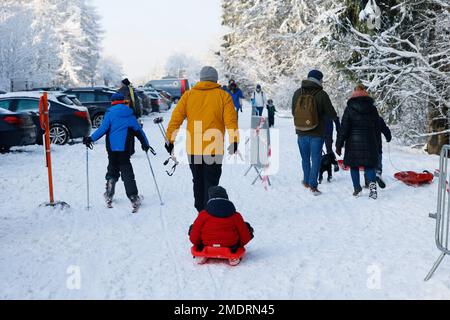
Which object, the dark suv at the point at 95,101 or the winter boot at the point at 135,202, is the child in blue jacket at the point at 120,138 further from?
the dark suv at the point at 95,101

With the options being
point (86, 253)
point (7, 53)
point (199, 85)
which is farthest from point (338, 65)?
point (7, 53)

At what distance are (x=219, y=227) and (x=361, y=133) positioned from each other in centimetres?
384

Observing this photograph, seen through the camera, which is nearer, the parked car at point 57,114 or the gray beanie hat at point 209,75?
the gray beanie hat at point 209,75

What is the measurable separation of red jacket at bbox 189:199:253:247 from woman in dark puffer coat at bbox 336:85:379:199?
348 centimetres

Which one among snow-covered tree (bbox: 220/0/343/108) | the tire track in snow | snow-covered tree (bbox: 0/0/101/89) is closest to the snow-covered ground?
the tire track in snow

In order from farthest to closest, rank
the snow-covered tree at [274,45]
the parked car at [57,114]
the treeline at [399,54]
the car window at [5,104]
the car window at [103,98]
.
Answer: the snow-covered tree at [274,45]
the car window at [103,98]
the parked car at [57,114]
the car window at [5,104]
the treeline at [399,54]

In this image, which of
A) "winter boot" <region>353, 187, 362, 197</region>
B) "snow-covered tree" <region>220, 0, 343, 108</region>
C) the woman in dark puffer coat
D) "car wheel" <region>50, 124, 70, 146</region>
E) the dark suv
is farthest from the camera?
"snow-covered tree" <region>220, 0, 343, 108</region>

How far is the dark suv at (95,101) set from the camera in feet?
69.8

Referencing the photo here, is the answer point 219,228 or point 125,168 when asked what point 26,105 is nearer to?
point 125,168

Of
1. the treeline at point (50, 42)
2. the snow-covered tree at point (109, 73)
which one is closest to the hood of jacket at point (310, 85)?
the treeline at point (50, 42)

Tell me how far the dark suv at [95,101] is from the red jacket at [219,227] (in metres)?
16.5

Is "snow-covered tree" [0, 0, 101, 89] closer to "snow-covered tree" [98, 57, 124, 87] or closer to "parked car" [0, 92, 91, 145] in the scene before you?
"snow-covered tree" [98, 57, 124, 87]

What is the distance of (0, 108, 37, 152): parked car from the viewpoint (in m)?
13.7
